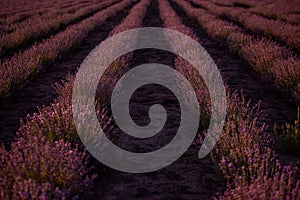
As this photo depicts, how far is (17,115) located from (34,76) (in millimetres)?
1819

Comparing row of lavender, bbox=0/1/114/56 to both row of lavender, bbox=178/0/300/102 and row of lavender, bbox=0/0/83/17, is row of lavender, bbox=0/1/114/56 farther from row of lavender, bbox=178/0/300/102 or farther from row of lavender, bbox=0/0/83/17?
row of lavender, bbox=178/0/300/102

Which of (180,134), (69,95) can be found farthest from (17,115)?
(180,134)

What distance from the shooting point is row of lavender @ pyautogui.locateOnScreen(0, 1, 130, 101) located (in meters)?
5.47

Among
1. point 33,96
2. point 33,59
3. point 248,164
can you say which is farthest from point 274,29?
point 248,164

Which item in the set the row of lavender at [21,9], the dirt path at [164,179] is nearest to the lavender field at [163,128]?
the dirt path at [164,179]

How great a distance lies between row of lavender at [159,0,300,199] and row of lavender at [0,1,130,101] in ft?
9.36

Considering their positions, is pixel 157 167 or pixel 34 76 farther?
pixel 34 76

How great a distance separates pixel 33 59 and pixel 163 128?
3.39 m

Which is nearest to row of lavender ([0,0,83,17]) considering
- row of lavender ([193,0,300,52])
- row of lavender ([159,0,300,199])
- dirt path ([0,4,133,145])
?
dirt path ([0,4,133,145])

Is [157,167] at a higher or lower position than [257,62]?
lower

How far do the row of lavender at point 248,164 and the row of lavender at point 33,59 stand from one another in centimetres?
285

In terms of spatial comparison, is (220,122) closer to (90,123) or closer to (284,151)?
(284,151)

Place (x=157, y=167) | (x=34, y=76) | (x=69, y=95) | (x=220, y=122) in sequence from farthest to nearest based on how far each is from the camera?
(x=34, y=76), (x=69, y=95), (x=220, y=122), (x=157, y=167)

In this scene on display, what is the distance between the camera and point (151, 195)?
3.01 m
